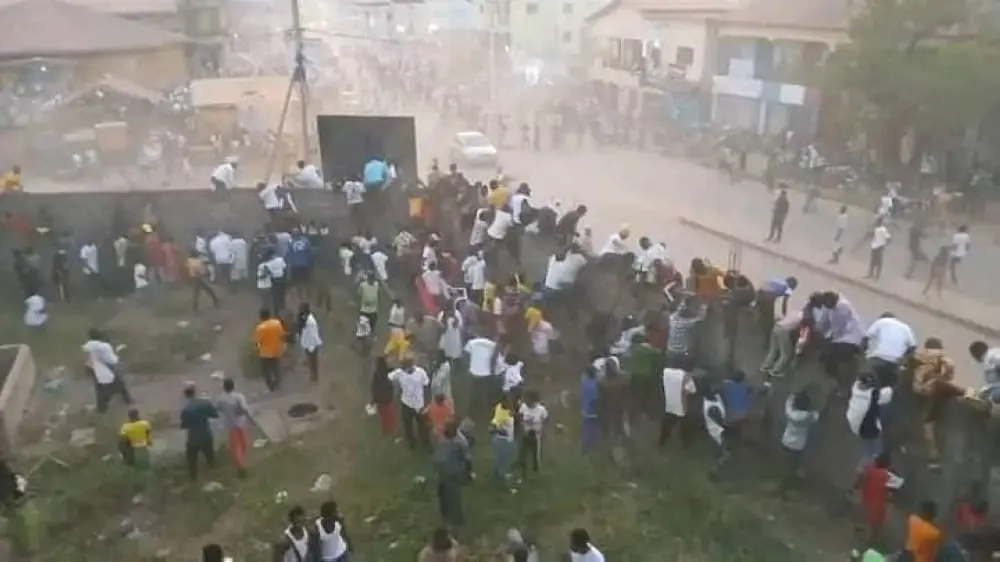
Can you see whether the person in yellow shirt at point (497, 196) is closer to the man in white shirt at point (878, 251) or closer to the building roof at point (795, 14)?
the man in white shirt at point (878, 251)

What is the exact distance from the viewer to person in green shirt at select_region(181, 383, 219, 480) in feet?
27.1

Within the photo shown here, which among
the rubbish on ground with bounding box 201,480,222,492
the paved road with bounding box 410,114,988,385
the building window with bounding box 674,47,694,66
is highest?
the building window with bounding box 674,47,694,66

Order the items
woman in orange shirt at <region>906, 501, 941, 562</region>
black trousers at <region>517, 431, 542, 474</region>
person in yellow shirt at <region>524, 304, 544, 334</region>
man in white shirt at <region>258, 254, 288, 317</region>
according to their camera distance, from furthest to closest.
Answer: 1. man in white shirt at <region>258, 254, 288, 317</region>
2. person in yellow shirt at <region>524, 304, 544, 334</region>
3. black trousers at <region>517, 431, 542, 474</region>
4. woman in orange shirt at <region>906, 501, 941, 562</region>

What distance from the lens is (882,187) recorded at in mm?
19484

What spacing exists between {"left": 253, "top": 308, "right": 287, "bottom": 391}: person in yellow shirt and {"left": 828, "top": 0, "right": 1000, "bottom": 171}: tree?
13.6 metres

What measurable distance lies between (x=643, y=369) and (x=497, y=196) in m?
5.20

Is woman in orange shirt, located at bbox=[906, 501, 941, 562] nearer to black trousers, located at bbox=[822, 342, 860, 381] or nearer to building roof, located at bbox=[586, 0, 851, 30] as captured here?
black trousers, located at bbox=[822, 342, 860, 381]

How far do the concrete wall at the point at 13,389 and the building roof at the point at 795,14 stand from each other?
17.0 m

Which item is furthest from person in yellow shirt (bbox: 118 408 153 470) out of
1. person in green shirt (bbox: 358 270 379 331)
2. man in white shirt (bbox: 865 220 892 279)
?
man in white shirt (bbox: 865 220 892 279)

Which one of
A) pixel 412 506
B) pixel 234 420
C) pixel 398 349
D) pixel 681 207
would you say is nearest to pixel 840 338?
pixel 412 506

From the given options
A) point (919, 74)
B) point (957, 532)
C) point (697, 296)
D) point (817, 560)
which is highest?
Answer: point (919, 74)

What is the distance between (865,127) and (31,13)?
2171 cm

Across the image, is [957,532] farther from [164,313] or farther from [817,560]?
[164,313]

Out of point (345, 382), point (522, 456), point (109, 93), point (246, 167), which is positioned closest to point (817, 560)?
point (522, 456)
